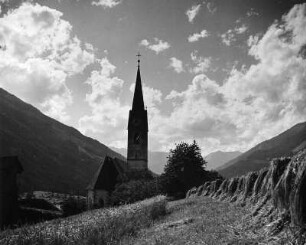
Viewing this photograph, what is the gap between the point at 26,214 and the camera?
43594 mm

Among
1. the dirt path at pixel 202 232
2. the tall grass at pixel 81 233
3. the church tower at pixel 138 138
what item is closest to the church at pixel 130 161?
the church tower at pixel 138 138

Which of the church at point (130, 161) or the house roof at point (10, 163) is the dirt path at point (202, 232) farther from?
the church at point (130, 161)

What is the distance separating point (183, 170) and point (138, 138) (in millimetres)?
38380

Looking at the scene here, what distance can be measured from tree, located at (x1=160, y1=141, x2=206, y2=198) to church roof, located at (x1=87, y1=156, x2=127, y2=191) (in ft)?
93.1

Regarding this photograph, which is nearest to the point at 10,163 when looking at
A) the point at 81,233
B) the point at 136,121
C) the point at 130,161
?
the point at 81,233

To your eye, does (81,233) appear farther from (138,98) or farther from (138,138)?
(138,98)

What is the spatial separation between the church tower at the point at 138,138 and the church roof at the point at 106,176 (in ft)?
17.8

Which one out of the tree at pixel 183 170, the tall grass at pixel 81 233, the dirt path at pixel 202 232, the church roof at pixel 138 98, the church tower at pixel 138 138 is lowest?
the tall grass at pixel 81 233

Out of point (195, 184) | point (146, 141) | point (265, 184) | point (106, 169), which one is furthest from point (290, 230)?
A: point (146, 141)

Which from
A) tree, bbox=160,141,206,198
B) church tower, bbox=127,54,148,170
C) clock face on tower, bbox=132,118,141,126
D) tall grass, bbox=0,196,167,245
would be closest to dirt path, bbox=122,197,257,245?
tall grass, bbox=0,196,167,245

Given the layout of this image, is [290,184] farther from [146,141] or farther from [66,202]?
[146,141]

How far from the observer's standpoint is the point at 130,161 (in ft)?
259

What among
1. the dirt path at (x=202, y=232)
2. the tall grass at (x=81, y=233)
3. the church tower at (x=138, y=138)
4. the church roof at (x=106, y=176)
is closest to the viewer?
the dirt path at (x=202, y=232)

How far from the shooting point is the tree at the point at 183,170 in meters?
39.6
